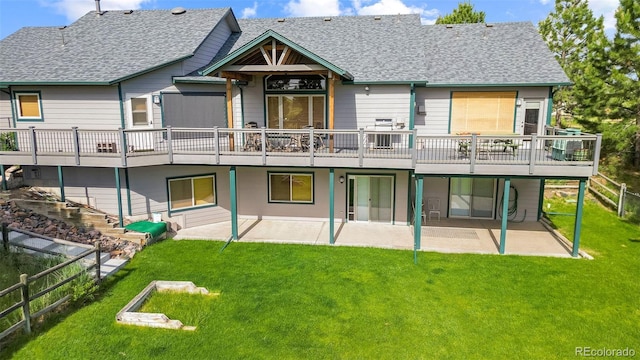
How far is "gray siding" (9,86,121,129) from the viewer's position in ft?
49.4

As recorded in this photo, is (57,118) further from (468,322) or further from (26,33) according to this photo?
(468,322)

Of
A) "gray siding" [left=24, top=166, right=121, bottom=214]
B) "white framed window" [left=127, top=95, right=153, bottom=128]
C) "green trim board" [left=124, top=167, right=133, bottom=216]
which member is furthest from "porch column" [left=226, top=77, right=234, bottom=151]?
"gray siding" [left=24, top=166, right=121, bottom=214]

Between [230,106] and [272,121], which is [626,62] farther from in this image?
[230,106]

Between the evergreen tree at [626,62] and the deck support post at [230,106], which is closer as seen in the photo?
the deck support post at [230,106]

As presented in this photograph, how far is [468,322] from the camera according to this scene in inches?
359

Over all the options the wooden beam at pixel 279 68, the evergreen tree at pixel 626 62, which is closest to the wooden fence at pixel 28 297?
the wooden beam at pixel 279 68

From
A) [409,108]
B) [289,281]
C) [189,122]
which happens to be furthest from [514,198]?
[189,122]

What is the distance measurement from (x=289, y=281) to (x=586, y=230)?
39.0 ft

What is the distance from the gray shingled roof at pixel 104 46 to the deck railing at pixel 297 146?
2162mm

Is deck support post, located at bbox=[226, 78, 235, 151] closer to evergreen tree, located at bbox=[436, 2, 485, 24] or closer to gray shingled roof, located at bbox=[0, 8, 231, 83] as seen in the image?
gray shingled roof, located at bbox=[0, 8, 231, 83]

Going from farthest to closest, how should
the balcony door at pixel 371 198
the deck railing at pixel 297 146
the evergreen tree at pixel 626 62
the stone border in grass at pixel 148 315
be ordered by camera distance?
the evergreen tree at pixel 626 62 → the balcony door at pixel 371 198 → the deck railing at pixel 297 146 → the stone border in grass at pixel 148 315

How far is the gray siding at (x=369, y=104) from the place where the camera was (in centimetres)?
1552

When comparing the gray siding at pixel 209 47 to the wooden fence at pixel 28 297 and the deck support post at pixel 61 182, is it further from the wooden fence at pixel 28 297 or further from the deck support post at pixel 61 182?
the wooden fence at pixel 28 297

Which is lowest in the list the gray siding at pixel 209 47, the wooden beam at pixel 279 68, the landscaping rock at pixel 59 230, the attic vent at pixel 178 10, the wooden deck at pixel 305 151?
the landscaping rock at pixel 59 230
